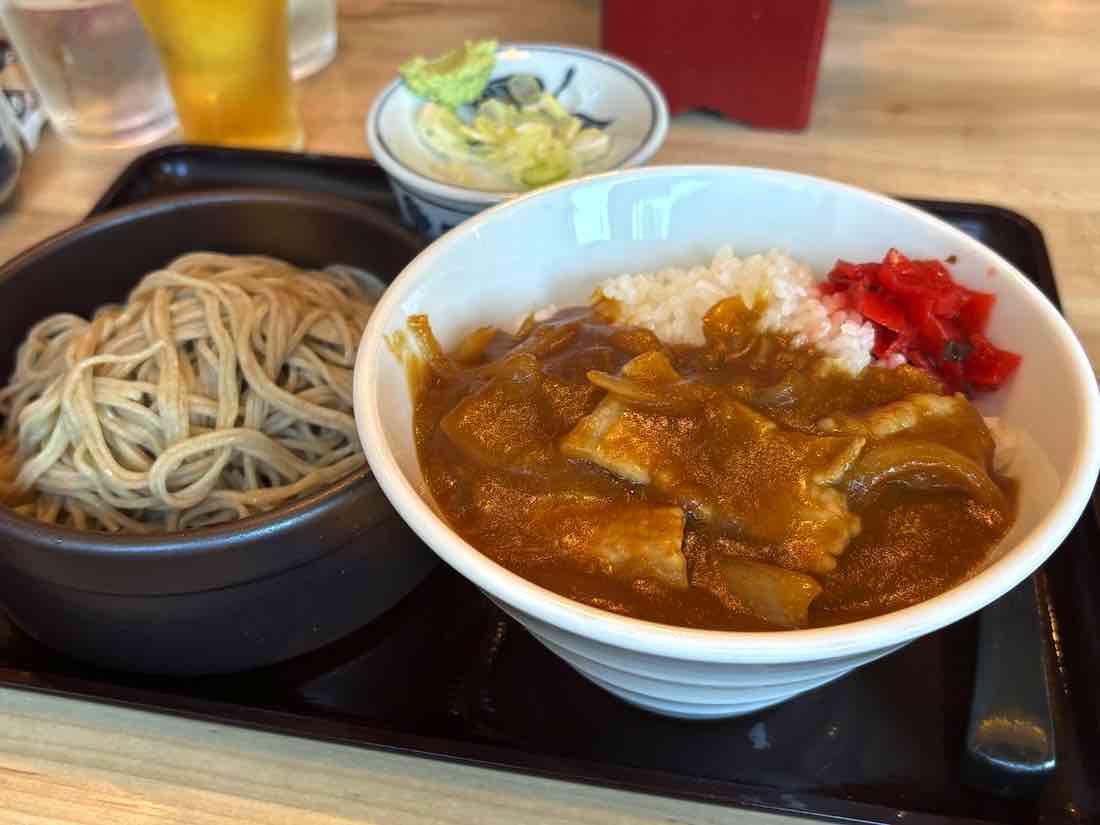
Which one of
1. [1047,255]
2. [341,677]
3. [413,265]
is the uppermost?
[413,265]

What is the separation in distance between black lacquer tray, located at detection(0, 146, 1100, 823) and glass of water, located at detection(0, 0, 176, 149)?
144cm

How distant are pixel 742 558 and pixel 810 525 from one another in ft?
0.26

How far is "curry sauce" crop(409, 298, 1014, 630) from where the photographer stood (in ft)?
3.22

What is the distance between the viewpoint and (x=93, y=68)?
87.5 inches

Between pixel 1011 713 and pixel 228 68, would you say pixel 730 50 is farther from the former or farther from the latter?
pixel 1011 713

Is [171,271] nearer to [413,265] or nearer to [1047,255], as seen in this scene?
[413,265]

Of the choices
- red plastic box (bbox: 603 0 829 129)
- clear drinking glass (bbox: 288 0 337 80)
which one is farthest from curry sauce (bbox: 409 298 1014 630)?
clear drinking glass (bbox: 288 0 337 80)

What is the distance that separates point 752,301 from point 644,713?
0.57 metres

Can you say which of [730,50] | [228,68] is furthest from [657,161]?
[228,68]

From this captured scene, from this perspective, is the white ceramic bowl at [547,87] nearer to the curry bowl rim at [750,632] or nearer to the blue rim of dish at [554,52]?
the blue rim of dish at [554,52]

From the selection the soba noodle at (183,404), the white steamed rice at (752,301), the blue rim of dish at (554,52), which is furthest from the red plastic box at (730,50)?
the soba noodle at (183,404)

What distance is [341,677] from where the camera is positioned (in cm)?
125

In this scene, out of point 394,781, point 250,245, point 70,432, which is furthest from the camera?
point 250,245

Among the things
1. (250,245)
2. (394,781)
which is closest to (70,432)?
(250,245)
